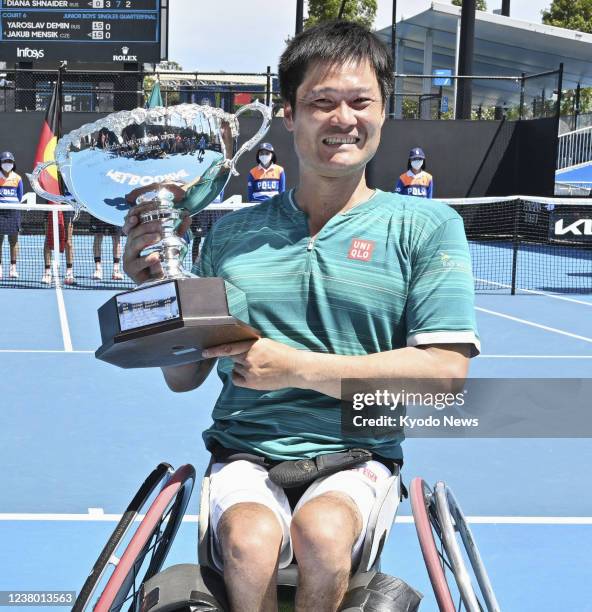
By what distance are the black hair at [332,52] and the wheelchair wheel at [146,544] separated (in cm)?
97

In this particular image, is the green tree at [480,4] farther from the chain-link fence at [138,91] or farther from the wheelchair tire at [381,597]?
the wheelchair tire at [381,597]

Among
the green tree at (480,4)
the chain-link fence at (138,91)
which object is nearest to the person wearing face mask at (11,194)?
the chain-link fence at (138,91)

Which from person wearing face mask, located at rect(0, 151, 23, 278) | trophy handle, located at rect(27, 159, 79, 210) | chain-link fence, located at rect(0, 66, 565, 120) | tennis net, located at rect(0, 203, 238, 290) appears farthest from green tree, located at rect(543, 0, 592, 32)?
trophy handle, located at rect(27, 159, 79, 210)

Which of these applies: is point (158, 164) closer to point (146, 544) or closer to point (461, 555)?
point (146, 544)

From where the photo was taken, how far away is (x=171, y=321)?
1.96 metres

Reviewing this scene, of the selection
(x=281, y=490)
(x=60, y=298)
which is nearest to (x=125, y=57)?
(x=60, y=298)

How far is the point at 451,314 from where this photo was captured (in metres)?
2.22

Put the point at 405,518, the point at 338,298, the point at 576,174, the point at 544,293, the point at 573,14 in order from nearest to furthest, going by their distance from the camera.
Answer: the point at 338,298
the point at 405,518
the point at 544,293
the point at 576,174
the point at 573,14

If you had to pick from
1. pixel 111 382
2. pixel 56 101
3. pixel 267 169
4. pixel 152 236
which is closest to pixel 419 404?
pixel 152 236

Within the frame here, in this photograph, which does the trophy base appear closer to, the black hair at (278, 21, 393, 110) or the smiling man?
the smiling man

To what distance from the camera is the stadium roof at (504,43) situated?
89.0 feet

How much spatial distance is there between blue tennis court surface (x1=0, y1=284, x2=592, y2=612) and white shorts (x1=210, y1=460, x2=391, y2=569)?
1.73 metres

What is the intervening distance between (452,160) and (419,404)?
64.1ft

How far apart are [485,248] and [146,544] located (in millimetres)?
18663
